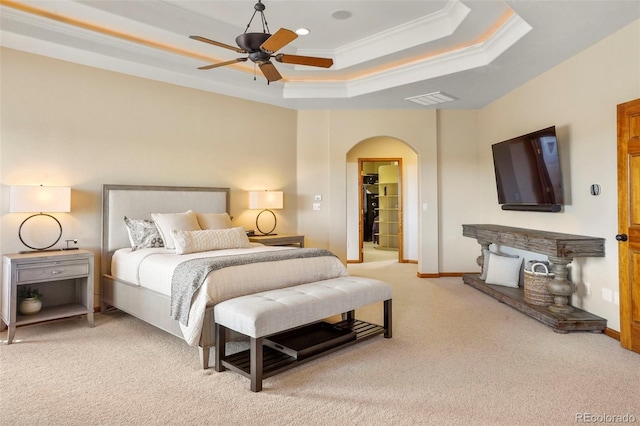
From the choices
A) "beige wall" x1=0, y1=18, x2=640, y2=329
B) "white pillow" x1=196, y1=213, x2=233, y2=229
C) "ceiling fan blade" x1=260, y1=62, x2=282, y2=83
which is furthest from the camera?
"white pillow" x1=196, y1=213, x2=233, y2=229

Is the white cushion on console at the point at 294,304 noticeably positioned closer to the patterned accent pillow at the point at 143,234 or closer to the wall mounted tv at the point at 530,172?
the patterned accent pillow at the point at 143,234

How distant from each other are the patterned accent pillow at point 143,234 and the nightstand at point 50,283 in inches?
18.7

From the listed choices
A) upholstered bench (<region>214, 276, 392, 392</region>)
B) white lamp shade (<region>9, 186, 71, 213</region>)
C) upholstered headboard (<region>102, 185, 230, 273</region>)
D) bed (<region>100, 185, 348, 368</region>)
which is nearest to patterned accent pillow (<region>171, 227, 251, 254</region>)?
bed (<region>100, 185, 348, 368</region>)

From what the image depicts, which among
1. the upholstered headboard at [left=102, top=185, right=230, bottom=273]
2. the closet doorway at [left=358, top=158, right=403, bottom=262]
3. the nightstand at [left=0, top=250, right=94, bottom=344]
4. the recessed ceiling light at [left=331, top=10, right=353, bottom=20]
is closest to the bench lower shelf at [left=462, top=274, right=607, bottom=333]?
the recessed ceiling light at [left=331, top=10, right=353, bottom=20]

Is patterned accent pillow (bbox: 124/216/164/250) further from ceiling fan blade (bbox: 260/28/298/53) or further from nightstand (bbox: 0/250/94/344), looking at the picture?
ceiling fan blade (bbox: 260/28/298/53)

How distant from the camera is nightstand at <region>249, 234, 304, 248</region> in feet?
17.3

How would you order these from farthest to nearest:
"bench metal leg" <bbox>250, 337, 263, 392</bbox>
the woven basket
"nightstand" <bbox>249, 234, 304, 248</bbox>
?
"nightstand" <bbox>249, 234, 304, 248</bbox> < the woven basket < "bench metal leg" <bbox>250, 337, 263, 392</bbox>

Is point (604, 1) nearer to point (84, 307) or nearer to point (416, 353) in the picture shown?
point (416, 353)

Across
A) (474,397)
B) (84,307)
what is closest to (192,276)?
(84,307)

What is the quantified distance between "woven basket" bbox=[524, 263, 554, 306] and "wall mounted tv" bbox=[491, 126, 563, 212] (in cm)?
77

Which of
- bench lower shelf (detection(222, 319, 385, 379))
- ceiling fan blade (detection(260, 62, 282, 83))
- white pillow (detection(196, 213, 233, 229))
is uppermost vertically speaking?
ceiling fan blade (detection(260, 62, 282, 83))

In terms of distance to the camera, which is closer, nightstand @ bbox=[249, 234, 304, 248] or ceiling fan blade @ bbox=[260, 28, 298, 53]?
ceiling fan blade @ bbox=[260, 28, 298, 53]

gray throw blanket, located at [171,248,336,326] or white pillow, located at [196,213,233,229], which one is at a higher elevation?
white pillow, located at [196,213,233,229]

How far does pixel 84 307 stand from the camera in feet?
12.9
